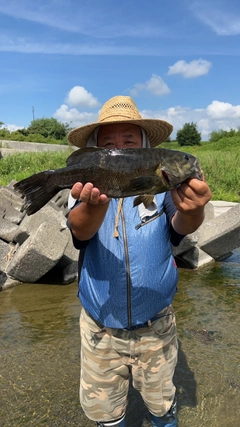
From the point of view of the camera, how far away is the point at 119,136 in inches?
105

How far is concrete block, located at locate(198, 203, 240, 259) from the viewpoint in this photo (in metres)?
7.04

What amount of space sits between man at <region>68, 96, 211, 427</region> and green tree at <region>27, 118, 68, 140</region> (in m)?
58.9

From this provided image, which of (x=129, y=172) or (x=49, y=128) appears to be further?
(x=49, y=128)

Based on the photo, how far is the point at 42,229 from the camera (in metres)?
5.98

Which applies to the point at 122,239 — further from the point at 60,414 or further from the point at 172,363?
the point at 60,414

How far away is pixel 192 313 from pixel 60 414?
8.12 ft

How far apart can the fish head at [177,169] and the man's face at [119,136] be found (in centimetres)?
60

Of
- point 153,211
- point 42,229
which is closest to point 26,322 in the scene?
point 42,229

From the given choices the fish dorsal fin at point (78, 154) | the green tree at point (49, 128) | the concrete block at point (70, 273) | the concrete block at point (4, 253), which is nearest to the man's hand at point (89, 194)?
the fish dorsal fin at point (78, 154)

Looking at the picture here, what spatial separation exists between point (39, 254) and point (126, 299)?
3.60 metres

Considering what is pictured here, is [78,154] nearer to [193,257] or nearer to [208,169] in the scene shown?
[193,257]

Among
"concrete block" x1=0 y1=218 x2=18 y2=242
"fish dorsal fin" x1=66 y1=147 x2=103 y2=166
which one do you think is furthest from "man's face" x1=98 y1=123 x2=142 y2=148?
"concrete block" x1=0 y1=218 x2=18 y2=242

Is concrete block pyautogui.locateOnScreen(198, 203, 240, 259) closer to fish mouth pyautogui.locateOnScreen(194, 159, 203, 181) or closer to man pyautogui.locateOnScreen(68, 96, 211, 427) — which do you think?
man pyautogui.locateOnScreen(68, 96, 211, 427)

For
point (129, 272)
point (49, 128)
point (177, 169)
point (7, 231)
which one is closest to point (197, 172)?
point (177, 169)
